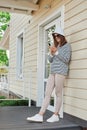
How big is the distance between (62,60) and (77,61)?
0.30 meters

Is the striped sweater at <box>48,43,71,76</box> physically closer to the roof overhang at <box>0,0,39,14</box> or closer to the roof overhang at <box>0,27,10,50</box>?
the roof overhang at <box>0,0,39,14</box>

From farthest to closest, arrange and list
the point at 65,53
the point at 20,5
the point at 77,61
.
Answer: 1. the point at 20,5
2. the point at 65,53
3. the point at 77,61

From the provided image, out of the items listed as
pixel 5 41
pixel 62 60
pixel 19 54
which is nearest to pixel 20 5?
pixel 62 60

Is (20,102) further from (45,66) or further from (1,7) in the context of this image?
(1,7)

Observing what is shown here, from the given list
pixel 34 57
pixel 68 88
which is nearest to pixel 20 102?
pixel 34 57

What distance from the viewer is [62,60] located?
16.6 feet

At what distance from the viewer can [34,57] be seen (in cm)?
773

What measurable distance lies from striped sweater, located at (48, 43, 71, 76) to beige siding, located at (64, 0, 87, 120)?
0.09 metres

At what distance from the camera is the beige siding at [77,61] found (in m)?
4.64

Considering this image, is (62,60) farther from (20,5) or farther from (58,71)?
(20,5)

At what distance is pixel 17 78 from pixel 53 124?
18.2ft

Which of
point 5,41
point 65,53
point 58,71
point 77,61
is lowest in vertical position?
point 58,71

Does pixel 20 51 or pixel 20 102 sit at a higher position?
pixel 20 51

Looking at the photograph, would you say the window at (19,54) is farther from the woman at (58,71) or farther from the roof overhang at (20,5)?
the woman at (58,71)
